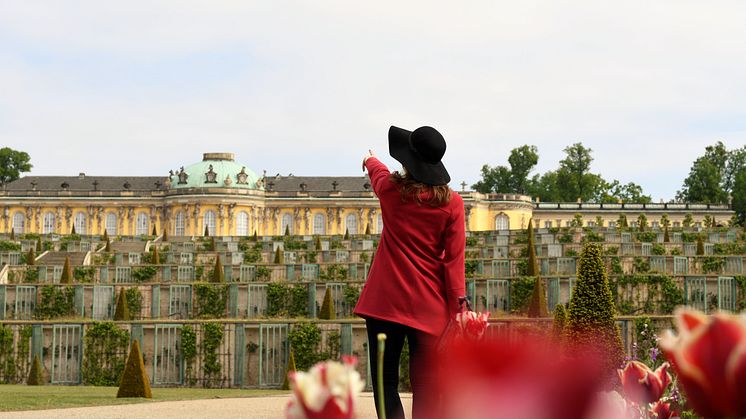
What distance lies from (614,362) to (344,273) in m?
18.1

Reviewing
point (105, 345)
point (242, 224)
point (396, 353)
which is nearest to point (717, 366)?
point (396, 353)

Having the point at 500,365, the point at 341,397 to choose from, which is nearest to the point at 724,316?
the point at 500,365

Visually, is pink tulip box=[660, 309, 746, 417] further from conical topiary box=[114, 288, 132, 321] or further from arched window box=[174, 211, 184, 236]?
arched window box=[174, 211, 184, 236]

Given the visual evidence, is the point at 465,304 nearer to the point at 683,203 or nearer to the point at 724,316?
the point at 724,316

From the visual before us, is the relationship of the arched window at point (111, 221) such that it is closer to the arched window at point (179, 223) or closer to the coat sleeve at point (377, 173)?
the arched window at point (179, 223)

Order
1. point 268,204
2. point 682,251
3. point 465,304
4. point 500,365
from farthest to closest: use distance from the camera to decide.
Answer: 1. point 268,204
2. point 682,251
3. point 465,304
4. point 500,365

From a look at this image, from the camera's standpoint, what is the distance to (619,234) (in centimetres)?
3853

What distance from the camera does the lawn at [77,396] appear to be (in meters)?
11.0

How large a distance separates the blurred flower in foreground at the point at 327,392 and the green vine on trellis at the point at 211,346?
13.9 metres

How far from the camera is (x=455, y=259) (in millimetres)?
4688

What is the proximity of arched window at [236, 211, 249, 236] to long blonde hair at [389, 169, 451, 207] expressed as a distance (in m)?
78.3

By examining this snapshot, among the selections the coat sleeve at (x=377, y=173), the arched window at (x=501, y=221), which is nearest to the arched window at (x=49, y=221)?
the arched window at (x=501, y=221)

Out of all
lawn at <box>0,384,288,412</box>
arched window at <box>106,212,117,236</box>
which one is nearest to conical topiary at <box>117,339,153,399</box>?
lawn at <box>0,384,288,412</box>

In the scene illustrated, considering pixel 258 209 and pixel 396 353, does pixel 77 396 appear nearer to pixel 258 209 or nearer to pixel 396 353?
pixel 396 353
